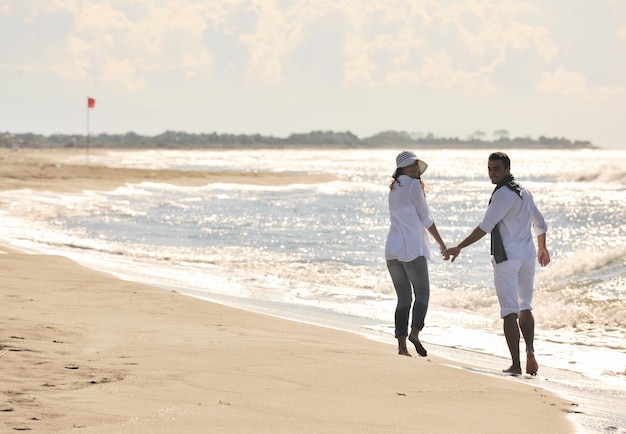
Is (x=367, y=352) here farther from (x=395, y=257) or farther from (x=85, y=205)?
(x=85, y=205)

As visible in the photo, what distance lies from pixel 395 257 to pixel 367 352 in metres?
1.11

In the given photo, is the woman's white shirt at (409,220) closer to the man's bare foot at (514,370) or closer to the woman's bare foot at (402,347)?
the woman's bare foot at (402,347)

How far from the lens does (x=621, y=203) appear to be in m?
42.9

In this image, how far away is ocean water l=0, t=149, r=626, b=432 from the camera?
8.44 metres

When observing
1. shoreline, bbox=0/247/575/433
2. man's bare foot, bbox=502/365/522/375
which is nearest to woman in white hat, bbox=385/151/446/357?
shoreline, bbox=0/247/575/433

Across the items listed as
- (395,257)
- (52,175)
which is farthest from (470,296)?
(52,175)

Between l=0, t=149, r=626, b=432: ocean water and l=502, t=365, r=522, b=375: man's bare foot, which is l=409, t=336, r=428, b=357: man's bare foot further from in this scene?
l=502, t=365, r=522, b=375: man's bare foot

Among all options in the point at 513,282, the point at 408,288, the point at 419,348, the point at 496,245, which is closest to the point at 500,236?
the point at 496,245

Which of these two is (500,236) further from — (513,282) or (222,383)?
(222,383)

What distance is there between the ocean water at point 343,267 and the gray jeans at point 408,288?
607 mm

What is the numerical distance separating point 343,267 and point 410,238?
8.14 meters

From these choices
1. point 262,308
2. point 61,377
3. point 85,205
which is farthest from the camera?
point 85,205

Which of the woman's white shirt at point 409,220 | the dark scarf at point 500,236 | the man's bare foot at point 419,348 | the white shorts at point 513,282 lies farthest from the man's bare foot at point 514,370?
the woman's white shirt at point 409,220

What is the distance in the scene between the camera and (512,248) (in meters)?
7.00
